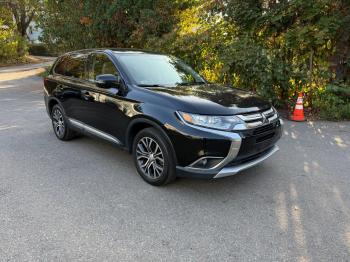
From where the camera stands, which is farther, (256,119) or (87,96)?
(87,96)

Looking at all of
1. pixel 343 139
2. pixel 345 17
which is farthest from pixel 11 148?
pixel 345 17

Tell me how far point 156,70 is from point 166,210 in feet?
6.99

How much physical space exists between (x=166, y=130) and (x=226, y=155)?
0.75m

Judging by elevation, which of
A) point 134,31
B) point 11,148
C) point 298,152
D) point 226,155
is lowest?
point 11,148

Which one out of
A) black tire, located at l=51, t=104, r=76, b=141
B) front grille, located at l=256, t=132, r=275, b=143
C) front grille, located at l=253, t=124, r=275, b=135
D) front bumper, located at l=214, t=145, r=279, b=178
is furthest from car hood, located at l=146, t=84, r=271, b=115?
black tire, located at l=51, t=104, r=76, b=141

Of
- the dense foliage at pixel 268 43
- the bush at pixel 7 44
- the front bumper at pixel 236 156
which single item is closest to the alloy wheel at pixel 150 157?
the front bumper at pixel 236 156

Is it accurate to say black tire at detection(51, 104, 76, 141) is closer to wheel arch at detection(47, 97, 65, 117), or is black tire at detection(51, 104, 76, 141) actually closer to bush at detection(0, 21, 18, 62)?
wheel arch at detection(47, 97, 65, 117)

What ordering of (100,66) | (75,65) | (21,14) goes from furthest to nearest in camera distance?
(21,14)
(75,65)
(100,66)

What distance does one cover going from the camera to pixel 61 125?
18.9 feet

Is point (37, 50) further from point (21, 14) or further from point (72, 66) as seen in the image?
point (72, 66)

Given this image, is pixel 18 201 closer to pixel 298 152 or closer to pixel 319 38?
pixel 298 152

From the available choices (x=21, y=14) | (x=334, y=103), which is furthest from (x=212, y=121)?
(x=21, y=14)

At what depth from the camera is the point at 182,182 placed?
4.09m

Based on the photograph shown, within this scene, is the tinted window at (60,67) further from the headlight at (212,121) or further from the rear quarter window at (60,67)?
the headlight at (212,121)
